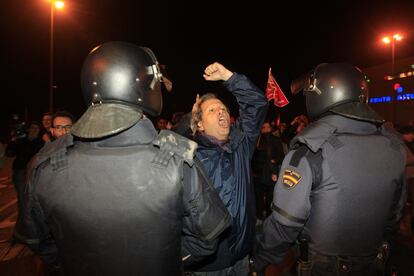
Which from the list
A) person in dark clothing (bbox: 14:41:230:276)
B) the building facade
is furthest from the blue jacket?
the building facade

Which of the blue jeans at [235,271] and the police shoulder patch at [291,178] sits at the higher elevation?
the police shoulder patch at [291,178]

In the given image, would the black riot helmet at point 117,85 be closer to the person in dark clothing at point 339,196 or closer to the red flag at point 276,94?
the person in dark clothing at point 339,196

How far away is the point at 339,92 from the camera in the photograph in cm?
236

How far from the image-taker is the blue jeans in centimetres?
266

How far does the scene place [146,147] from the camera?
5.59 ft

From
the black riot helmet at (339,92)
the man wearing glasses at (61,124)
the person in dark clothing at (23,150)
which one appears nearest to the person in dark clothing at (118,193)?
the black riot helmet at (339,92)

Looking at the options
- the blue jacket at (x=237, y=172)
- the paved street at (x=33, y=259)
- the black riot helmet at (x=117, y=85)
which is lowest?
the paved street at (x=33, y=259)

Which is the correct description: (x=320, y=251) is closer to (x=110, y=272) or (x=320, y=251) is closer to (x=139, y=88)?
(x=110, y=272)

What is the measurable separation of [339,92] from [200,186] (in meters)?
1.38

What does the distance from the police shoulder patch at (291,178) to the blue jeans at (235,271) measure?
1082 mm

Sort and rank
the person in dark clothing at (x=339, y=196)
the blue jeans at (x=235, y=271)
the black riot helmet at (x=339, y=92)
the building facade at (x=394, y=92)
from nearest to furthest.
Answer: the person in dark clothing at (x=339, y=196)
the black riot helmet at (x=339, y=92)
the blue jeans at (x=235, y=271)
the building facade at (x=394, y=92)

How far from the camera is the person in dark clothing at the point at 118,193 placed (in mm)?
1639

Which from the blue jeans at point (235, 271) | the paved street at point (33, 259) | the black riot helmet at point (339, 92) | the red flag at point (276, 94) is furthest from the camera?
the red flag at point (276, 94)

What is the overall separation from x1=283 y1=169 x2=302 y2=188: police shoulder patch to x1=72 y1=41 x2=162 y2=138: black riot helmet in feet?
3.37
